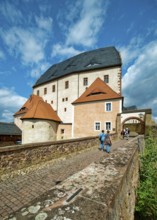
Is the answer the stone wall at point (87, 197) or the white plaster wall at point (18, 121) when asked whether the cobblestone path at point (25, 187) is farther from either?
the white plaster wall at point (18, 121)

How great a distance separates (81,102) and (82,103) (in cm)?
24

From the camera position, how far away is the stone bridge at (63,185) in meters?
1.24

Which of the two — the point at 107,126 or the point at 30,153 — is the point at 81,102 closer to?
the point at 107,126

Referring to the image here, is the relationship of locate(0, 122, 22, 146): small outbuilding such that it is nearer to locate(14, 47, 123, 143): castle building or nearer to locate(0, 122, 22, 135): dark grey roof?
locate(0, 122, 22, 135): dark grey roof

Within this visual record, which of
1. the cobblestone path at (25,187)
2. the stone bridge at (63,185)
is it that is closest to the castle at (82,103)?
the stone bridge at (63,185)

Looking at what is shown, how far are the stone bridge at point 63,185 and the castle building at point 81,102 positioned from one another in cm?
1368

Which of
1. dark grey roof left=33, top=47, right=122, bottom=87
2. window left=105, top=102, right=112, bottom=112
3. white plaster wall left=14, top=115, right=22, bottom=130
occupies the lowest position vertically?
white plaster wall left=14, top=115, right=22, bottom=130

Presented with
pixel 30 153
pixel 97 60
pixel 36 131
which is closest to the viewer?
pixel 30 153

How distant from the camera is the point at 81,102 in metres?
24.9

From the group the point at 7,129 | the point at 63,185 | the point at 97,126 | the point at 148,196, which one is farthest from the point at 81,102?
the point at 63,185

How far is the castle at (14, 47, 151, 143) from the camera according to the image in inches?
891

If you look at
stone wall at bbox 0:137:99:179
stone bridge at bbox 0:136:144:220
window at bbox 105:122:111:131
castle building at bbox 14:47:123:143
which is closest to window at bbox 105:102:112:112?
castle building at bbox 14:47:123:143

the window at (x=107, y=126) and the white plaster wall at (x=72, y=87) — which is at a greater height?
the white plaster wall at (x=72, y=87)

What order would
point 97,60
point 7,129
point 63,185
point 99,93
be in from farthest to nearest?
point 97,60 < point 7,129 < point 99,93 < point 63,185
